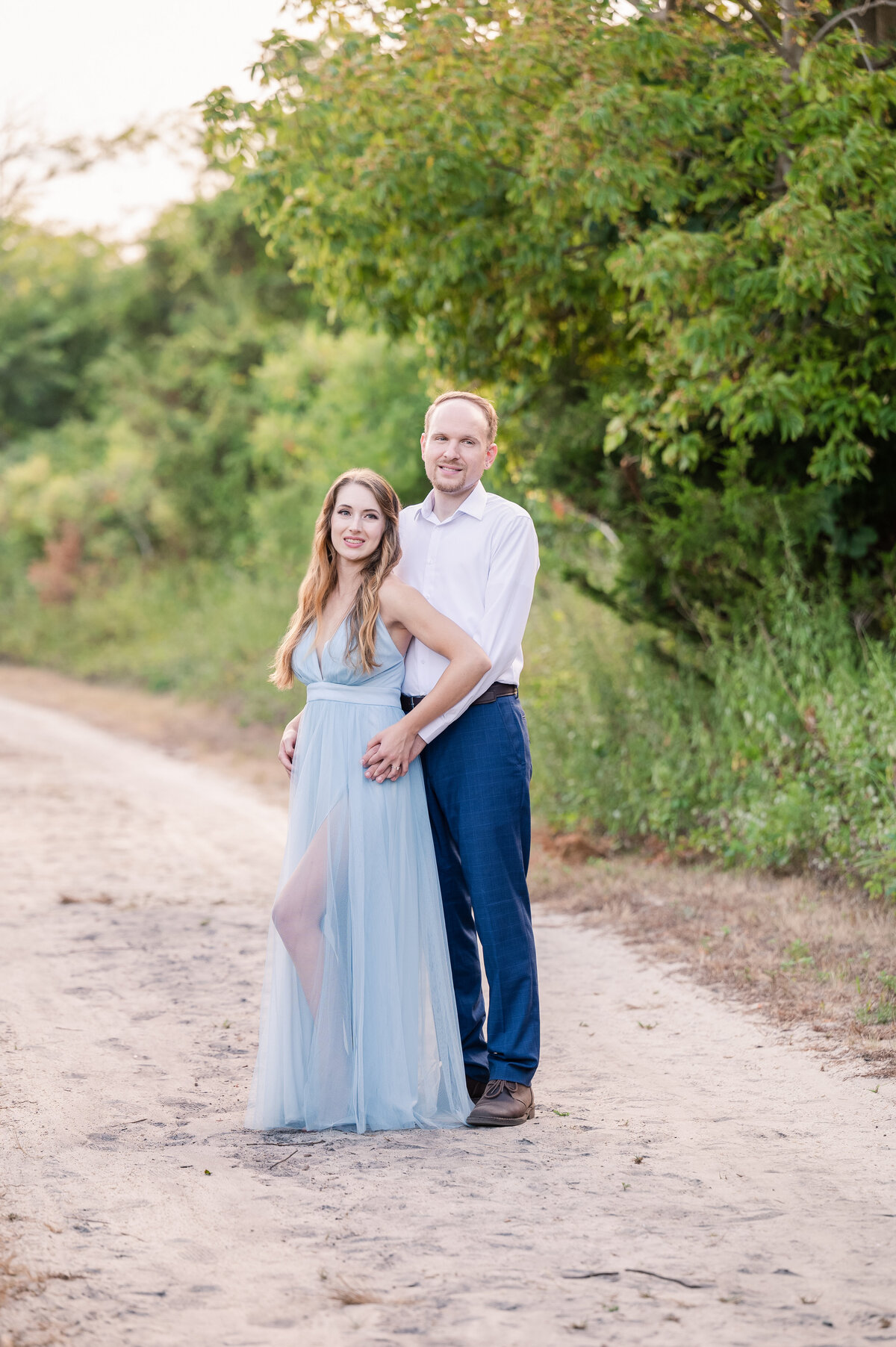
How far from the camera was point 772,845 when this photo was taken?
24.0 feet

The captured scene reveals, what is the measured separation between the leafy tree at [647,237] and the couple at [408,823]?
3003mm

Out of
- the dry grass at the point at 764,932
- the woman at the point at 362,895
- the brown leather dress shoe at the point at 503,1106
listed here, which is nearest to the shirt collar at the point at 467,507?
the woman at the point at 362,895

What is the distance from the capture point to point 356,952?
402 cm

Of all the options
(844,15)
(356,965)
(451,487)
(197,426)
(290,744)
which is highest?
(197,426)

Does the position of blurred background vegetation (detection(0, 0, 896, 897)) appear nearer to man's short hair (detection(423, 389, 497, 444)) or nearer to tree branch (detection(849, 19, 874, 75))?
tree branch (detection(849, 19, 874, 75))

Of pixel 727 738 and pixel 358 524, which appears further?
pixel 727 738

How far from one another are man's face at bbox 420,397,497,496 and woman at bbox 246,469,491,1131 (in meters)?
0.22

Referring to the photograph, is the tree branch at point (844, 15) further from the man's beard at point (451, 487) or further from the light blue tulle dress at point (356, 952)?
the light blue tulle dress at point (356, 952)

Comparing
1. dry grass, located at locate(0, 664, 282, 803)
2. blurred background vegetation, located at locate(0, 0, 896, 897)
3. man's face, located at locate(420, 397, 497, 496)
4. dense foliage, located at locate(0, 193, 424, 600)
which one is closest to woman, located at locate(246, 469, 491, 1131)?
man's face, located at locate(420, 397, 497, 496)

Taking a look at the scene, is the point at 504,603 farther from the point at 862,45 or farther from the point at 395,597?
the point at 862,45

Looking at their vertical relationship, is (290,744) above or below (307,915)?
above

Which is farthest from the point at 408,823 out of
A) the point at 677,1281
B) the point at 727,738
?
the point at 727,738

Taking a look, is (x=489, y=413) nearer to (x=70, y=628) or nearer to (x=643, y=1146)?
(x=643, y=1146)

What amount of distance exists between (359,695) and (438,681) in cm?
30
